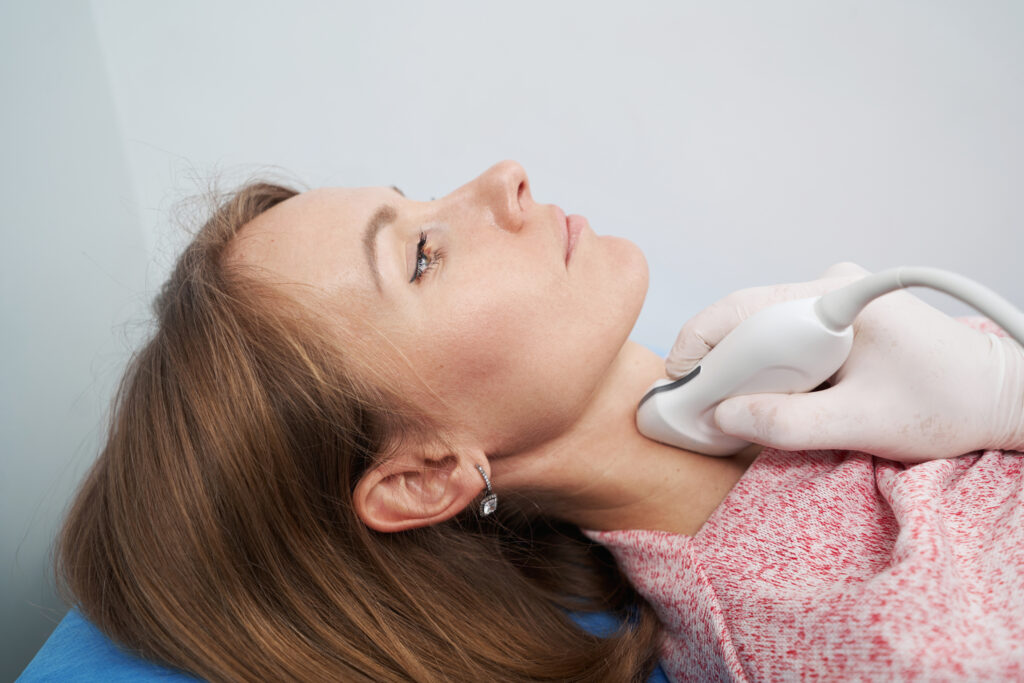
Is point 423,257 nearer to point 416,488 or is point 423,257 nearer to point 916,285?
point 416,488

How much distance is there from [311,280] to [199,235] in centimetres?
32

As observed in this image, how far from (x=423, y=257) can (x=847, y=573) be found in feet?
2.37

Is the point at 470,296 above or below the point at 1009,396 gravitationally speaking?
above

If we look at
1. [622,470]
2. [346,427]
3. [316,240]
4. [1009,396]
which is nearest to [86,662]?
[346,427]

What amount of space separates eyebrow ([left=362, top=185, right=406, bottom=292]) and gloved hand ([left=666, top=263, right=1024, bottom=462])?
1.88 ft

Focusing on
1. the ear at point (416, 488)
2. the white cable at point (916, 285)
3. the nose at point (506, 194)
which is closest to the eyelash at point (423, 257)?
the nose at point (506, 194)

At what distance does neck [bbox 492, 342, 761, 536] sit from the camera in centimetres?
121

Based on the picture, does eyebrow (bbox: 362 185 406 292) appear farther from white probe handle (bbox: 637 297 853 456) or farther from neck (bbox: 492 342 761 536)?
white probe handle (bbox: 637 297 853 456)

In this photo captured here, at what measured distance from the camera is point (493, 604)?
1233mm

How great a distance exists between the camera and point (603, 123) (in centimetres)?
204

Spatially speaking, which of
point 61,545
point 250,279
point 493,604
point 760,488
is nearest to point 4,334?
point 61,545

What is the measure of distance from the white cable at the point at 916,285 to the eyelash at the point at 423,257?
1.75 feet

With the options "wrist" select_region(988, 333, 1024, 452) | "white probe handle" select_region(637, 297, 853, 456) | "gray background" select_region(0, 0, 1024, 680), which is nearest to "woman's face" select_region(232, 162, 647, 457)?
"white probe handle" select_region(637, 297, 853, 456)

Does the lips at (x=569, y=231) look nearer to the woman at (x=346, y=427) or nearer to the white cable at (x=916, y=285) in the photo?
the woman at (x=346, y=427)
